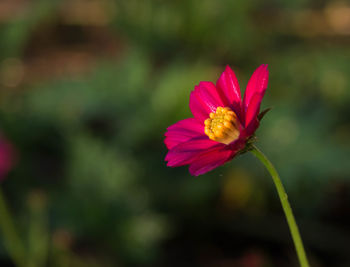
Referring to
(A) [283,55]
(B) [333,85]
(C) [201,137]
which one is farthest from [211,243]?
(C) [201,137]

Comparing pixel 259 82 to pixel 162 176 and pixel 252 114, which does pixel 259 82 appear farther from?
pixel 162 176

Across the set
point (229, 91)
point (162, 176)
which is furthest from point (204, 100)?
point (162, 176)

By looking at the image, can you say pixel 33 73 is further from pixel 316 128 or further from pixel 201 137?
pixel 201 137

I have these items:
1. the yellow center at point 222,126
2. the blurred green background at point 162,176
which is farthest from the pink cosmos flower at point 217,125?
the blurred green background at point 162,176

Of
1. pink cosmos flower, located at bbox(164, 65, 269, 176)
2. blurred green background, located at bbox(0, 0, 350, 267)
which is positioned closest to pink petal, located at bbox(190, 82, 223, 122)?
pink cosmos flower, located at bbox(164, 65, 269, 176)

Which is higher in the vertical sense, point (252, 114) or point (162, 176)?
point (252, 114)

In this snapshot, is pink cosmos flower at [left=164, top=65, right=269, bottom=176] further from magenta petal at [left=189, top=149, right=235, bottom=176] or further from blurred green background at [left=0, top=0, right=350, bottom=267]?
blurred green background at [left=0, top=0, right=350, bottom=267]

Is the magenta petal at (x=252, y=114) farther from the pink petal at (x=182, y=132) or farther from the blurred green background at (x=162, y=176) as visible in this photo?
the blurred green background at (x=162, y=176)
